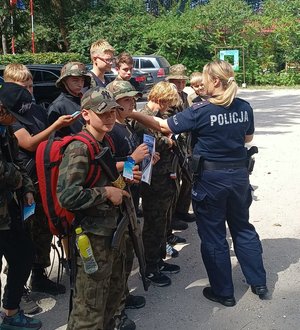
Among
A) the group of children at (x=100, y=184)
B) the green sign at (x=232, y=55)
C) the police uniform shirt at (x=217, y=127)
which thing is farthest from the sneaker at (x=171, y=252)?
the green sign at (x=232, y=55)

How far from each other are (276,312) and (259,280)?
29 cm

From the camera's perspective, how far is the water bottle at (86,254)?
99.0 inches

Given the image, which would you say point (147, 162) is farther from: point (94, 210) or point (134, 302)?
point (134, 302)

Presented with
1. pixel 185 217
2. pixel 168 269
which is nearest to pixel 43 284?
pixel 168 269

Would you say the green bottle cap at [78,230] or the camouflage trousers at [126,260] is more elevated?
the green bottle cap at [78,230]

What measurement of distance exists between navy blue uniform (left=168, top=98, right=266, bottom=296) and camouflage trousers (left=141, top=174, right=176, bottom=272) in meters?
0.38

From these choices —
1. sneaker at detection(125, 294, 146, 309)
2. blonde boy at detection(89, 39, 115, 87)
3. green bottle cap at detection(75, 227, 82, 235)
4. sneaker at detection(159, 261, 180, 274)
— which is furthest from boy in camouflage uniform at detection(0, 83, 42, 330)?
blonde boy at detection(89, 39, 115, 87)

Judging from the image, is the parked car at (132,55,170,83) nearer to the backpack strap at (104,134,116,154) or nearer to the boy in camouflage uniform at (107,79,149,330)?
the boy in camouflage uniform at (107,79,149,330)

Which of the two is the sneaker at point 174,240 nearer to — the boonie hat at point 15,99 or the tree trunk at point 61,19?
the boonie hat at point 15,99

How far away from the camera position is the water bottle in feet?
8.25

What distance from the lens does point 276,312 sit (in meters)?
3.39

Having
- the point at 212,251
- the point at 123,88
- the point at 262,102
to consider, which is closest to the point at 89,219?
the point at 123,88

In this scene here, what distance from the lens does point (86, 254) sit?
99.3 inches

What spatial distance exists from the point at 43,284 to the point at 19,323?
2.07ft
